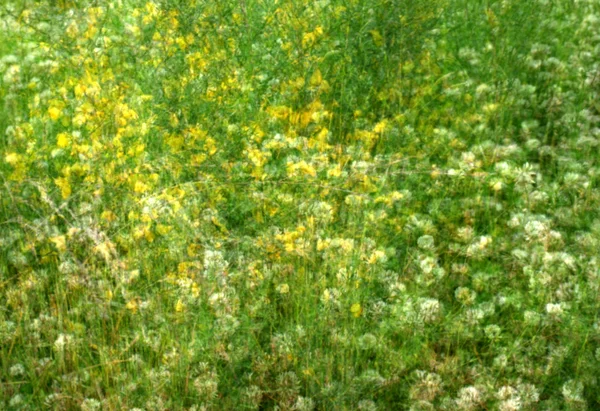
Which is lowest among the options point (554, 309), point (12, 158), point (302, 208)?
point (554, 309)

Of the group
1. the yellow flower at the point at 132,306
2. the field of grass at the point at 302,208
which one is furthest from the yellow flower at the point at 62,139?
the yellow flower at the point at 132,306

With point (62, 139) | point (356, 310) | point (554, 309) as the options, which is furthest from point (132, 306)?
point (554, 309)

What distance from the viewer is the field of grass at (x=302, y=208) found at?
302 cm

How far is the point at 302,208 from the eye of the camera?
3619 millimetres

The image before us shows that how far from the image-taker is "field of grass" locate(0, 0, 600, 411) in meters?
3.02

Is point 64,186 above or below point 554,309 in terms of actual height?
above

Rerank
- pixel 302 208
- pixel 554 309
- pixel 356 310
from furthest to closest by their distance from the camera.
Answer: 1. pixel 302 208
2. pixel 554 309
3. pixel 356 310

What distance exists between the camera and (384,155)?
4.33m

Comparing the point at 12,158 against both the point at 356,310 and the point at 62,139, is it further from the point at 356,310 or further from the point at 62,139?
the point at 356,310

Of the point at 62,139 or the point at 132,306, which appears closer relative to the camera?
the point at 132,306

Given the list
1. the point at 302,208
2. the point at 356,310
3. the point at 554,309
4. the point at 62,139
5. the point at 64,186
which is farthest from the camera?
the point at 62,139

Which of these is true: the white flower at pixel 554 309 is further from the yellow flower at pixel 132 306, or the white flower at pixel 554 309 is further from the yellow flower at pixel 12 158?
the yellow flower at pixel 12 158

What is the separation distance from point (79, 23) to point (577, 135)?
2.70m

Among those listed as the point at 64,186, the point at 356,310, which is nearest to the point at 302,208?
the point at 356,310
